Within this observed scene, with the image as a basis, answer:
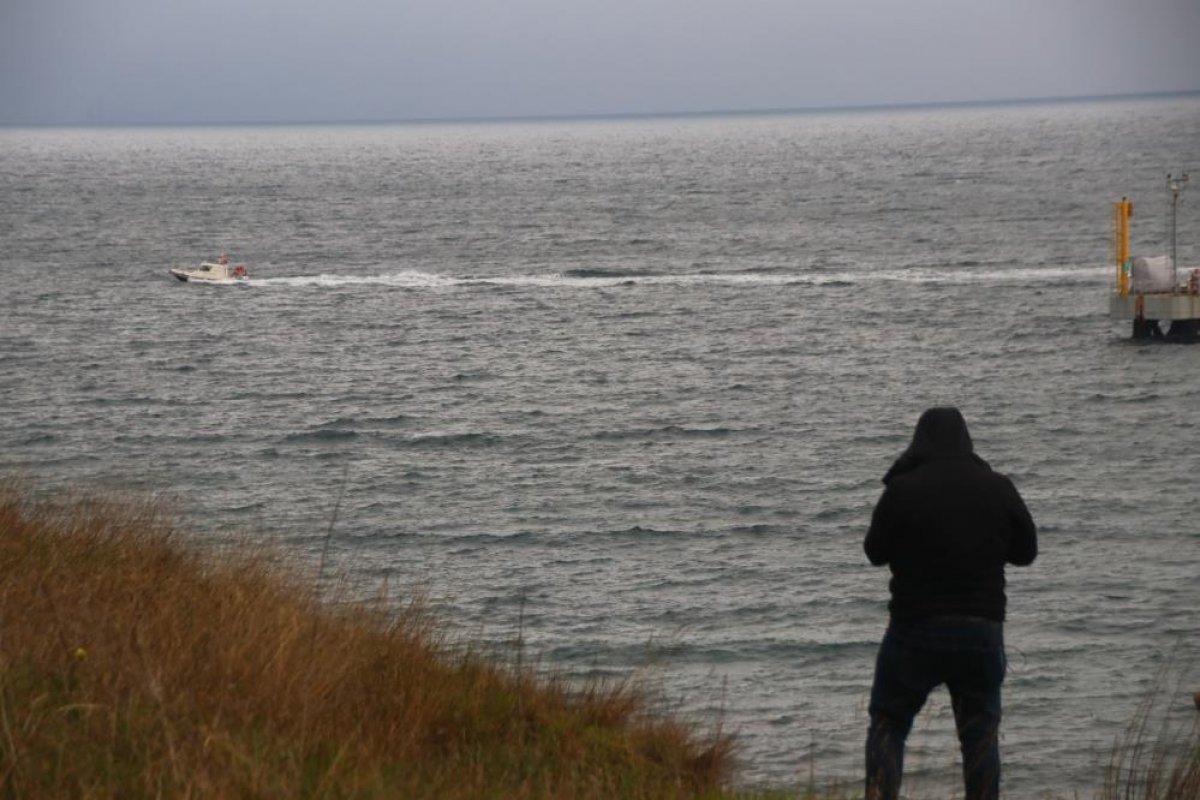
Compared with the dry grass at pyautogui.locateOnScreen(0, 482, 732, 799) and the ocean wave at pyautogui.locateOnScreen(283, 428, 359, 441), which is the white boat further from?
the dry grass at pyautogui.locateOnScreen(0, 482, 732, 799)

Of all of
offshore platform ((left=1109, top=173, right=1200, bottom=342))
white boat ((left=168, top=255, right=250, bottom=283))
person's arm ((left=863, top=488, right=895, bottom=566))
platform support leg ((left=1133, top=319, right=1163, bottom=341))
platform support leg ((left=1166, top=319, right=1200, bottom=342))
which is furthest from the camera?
white boat ((left=168, top=255, right=250, bottom=283))

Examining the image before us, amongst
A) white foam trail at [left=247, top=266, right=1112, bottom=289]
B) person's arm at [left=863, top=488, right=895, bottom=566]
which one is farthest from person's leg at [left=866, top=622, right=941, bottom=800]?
white foam trail at [left=247, top=266, right=1112, bottom=289]

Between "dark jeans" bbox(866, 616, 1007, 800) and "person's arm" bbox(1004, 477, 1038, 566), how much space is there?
32cm

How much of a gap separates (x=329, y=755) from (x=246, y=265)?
298 feet

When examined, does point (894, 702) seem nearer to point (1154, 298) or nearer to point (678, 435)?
point (678, 435)

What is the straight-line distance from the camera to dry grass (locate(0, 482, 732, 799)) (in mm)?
5406

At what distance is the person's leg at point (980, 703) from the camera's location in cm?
673

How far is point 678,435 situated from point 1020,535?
36.1 metres

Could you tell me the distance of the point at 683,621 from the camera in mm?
26000

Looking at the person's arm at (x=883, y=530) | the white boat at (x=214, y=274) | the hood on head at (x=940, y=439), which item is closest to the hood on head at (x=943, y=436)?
the hood on head at (x=940, y=439)

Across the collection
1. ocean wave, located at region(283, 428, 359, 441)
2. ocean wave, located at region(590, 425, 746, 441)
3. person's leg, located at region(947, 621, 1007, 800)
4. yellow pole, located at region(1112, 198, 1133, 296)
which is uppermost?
person's leg, located at region(947, 621, 1007, 800)

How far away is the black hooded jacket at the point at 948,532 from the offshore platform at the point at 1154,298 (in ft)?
169

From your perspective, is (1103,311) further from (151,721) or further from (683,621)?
(151,721)

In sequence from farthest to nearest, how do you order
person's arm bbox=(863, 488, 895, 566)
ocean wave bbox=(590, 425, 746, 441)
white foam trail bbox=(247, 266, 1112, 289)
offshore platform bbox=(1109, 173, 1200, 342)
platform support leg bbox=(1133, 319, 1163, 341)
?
1. white foam trail bbox=(247, 266, 1112, 289)
2. platform support leg bbox=(1133, 319, 1163, 341)
3. offshore platform bbox=(1109, 173, 1200, 342)
4. ocean wave bbox=(590, 425, 746, 441)
5. person's arm bbox=(863, 488, 895, 566)
